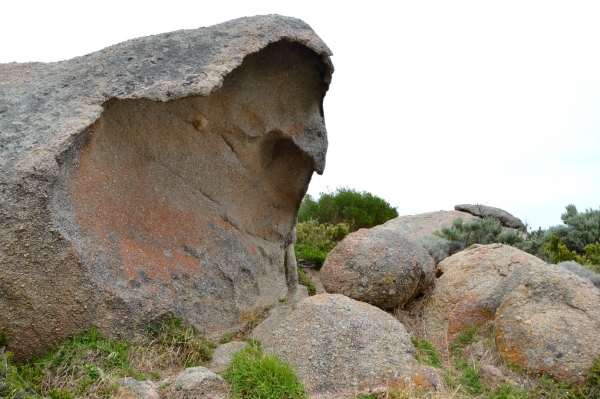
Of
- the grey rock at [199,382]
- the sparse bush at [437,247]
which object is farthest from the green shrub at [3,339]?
the sparse bush at [437,247]

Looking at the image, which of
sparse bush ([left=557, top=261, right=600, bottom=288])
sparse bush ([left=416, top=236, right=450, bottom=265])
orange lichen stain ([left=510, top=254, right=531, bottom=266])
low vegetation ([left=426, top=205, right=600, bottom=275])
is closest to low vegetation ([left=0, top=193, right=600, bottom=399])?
orange lichen stain ([left=510, top=254, right=531, bottom=266])

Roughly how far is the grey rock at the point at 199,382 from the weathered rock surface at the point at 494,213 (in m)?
10.3

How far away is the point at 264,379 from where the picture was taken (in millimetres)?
4562

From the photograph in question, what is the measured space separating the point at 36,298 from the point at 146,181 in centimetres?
168

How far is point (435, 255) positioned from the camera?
9.34m

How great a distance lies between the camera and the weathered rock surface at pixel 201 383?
4434mm

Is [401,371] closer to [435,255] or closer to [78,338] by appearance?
[78,338]

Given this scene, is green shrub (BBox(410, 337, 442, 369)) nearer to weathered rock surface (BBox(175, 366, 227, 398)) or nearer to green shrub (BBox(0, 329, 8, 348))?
weathered rock surface (BBox(175, 366, 227, 398))

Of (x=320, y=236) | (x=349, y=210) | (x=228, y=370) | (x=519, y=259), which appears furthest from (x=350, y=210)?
(x=228, y=370)

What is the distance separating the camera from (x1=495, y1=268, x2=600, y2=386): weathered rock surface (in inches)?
207

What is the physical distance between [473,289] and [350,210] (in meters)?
9.52

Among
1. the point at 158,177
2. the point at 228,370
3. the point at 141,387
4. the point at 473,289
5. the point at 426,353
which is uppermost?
the point at 158,177

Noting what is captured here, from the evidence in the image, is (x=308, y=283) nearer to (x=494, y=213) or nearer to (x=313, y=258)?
(x=313, y=258)

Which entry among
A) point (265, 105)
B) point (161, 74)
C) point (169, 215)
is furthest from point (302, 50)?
point (169, 215)
